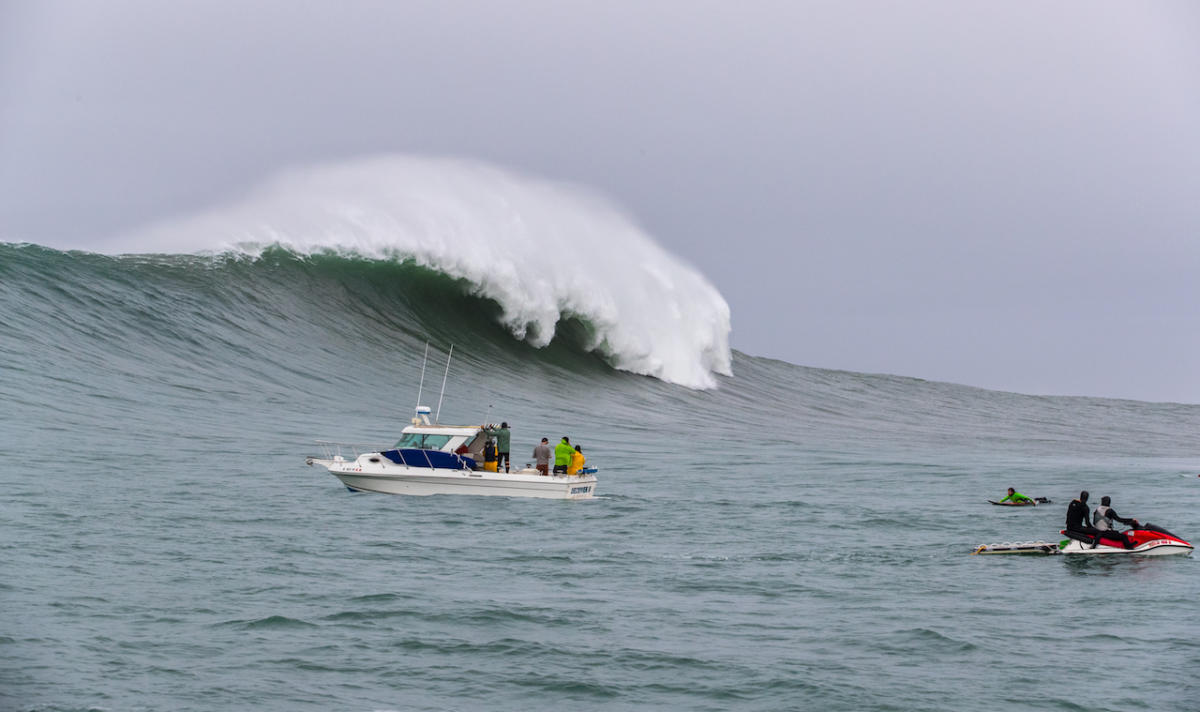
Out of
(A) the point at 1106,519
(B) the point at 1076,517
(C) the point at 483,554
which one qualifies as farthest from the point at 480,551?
(A) the point at 1106,519

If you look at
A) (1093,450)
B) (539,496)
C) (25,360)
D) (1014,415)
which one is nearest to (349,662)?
(539,496)

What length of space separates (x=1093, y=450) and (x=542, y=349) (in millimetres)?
15138

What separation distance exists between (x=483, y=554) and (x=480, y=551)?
0.54 feet

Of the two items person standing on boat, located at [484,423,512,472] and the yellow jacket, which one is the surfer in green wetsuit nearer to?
the yellow jacket

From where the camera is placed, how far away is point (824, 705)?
24.2ft

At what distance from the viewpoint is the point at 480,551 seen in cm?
1202

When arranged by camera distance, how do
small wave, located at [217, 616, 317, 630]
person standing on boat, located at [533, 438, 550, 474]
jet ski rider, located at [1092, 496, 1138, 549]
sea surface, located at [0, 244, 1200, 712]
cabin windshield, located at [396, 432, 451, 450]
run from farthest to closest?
1. person standing on boat, located at [533, 438, 550, 474]
2. cabin windshield, located at [396, 432, 451, 450]
3. jet ski rider, located at [1092, 496, 1138, 549]
4. small wave, located at [217, 616, 317, 630]
5. sea surface, located at [0, 244, 1200, 712]

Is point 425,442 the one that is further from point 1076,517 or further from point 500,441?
point 1076,517

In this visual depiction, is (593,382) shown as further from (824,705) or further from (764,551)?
(824,705)

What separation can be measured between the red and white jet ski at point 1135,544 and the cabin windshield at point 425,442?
8.34m

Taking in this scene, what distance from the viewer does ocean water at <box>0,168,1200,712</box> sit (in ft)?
25.5

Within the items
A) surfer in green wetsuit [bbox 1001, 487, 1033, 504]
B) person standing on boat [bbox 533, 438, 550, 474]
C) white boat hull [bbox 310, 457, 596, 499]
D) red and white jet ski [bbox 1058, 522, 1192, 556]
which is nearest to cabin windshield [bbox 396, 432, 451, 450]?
white boat hull [bbox 310, 457, 596, 499]

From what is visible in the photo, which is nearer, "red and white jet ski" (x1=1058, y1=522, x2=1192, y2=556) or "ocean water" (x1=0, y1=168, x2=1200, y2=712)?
"ocean water" (x1=0, y1=168, x2=1200, y2=712)

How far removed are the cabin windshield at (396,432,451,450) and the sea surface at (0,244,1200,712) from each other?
2.69 feet
